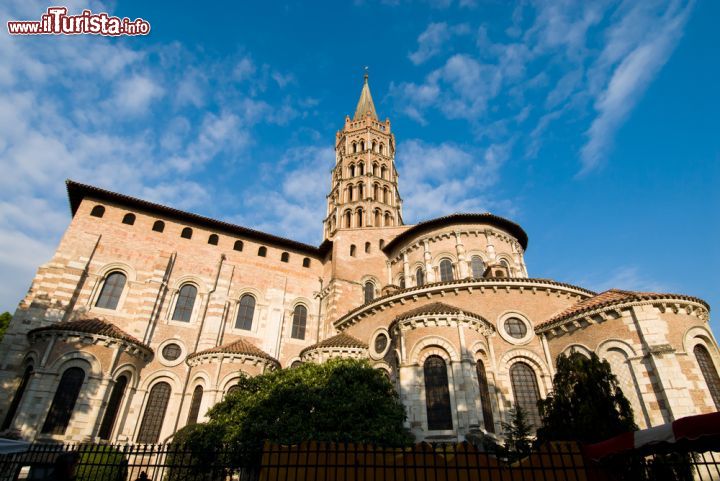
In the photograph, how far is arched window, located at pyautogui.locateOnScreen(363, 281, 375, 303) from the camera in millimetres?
29953

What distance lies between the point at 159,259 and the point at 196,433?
13.3 m

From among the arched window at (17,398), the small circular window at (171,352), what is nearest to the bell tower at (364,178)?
the small circular window at (171,352)

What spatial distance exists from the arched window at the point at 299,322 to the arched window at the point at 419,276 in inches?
336

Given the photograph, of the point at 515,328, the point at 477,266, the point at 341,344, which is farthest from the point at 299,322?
the point at 515,328

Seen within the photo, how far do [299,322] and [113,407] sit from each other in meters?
12.0

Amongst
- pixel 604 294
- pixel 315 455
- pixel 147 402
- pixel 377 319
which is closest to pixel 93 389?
pixel 147 402

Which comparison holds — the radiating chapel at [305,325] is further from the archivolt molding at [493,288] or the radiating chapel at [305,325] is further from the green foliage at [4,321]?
the green foliage at [4,321]

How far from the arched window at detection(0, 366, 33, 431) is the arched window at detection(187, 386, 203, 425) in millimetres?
7624

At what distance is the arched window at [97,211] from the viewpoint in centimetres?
2551

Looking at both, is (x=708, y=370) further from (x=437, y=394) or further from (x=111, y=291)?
(x=111, y=291)

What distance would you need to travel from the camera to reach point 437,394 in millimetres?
17594

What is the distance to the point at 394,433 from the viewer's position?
1423cm

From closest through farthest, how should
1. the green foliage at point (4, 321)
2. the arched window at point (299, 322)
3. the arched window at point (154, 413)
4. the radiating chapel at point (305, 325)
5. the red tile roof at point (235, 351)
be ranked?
the radiating chapel at point (305, 325) → the arched window at point (154, 413) → the red tile roof at point (235, 351) → the arched window at point (299, 322) → the green foliage at point (4, 321)

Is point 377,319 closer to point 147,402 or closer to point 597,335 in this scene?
point 597,335
